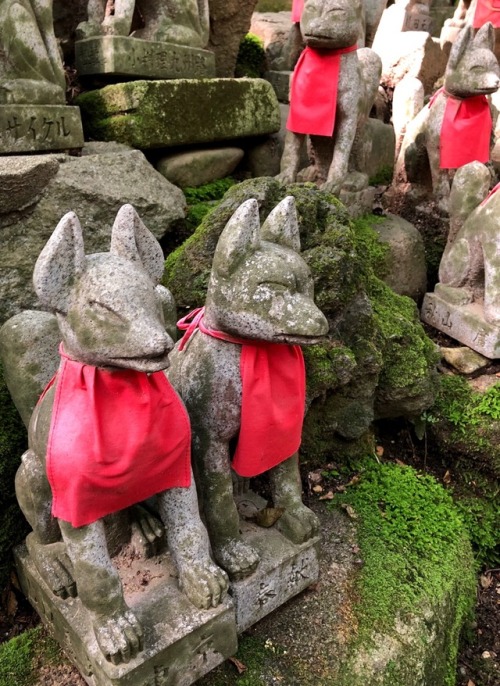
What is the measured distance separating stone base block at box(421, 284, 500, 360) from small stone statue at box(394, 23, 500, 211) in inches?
51.9

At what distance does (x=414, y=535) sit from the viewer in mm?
2820

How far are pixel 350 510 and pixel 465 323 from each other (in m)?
1.74

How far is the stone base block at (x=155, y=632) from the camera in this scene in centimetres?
183

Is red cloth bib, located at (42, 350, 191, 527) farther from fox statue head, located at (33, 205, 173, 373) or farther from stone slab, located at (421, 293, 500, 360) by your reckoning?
stone slab, located at (421, 293, 500, 360)

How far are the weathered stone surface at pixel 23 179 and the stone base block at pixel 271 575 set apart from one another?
1.96 meters


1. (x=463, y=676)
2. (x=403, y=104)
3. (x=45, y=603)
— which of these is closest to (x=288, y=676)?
(x=45, y=603)

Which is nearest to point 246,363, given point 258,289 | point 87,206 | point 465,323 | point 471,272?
point 258,289

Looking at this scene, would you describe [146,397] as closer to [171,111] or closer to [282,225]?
[282,225]

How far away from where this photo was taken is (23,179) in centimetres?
294

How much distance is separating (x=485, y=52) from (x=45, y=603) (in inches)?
185

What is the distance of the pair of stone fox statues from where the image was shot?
62.8 inches

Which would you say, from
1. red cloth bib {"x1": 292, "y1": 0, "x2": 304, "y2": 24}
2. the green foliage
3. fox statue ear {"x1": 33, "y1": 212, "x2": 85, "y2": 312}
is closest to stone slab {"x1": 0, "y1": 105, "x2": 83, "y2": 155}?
fox statue ear {"x1": 33, "y1": 212, "x2": 85, "y2": 312}

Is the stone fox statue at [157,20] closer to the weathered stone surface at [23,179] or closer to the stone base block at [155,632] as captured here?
the weathered stone surface at [23,179]

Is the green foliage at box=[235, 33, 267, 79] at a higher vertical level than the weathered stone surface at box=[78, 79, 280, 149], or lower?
higher
